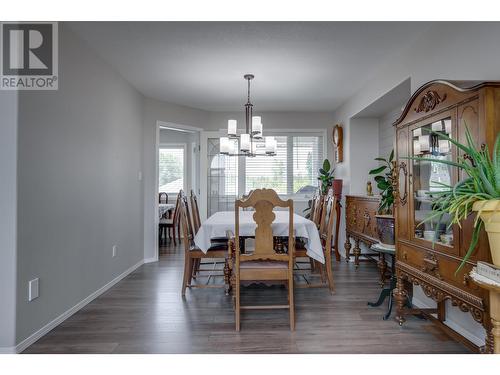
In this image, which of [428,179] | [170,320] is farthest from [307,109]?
[170,320]

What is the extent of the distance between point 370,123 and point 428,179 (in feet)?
9.45

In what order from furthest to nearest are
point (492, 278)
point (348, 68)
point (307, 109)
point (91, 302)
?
point (307, 109) < point (348, 68) < point (91, 302) < point (492, 278)

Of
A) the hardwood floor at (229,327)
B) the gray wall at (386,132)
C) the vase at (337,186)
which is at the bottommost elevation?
the hardwood floor at (229,327)

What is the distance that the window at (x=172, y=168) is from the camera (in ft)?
24.1

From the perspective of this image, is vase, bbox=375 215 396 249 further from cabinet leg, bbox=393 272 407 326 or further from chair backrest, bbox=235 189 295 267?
chair backrest, bbox=235 189 295 267

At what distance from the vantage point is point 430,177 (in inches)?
83.0

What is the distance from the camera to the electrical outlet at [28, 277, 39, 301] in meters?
2.15

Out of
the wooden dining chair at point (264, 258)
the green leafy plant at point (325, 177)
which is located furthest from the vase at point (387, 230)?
the green leafy plant at point (325, 177)

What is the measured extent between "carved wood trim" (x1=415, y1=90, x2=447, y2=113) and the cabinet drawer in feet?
3.11

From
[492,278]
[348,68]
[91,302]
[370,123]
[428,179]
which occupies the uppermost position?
[348,68]

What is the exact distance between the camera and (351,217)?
4.52 meters

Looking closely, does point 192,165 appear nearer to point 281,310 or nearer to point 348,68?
point 348,68

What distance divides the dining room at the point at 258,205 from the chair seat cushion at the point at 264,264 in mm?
15

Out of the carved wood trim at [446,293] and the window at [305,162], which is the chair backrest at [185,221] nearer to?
the carved wood trim at [446,293]
